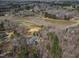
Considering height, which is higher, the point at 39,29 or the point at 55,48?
the point at 39,29

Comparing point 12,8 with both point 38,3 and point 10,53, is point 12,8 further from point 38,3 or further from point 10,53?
point 10,53

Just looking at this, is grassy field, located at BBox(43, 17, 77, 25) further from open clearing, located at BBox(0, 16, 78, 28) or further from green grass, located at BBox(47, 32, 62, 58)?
green grass, located at BBox(47, 32, 62, 58)

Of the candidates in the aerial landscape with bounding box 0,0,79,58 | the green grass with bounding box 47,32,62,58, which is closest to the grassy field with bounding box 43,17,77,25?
the aerial landscape with bounding box 0,0,79,58

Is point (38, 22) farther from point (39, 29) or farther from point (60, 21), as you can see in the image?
point (60, 21)

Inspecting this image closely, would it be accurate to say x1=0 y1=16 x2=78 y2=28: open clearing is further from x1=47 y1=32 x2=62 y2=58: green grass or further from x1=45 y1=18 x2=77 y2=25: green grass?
x1=47 y1=32 x2=62 y2=58: green grass

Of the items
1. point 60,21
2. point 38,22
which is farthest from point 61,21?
point 38,22

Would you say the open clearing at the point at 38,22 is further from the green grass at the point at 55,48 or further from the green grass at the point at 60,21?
the green grass at the point at 55,48

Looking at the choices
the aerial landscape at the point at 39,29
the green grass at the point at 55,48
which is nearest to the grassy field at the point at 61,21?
the aerial landscape at the point at 39,29

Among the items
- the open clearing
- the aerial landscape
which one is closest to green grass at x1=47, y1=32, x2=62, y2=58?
the aerial landscape

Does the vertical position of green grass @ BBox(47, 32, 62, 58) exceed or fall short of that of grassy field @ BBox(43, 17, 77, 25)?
it falls short
